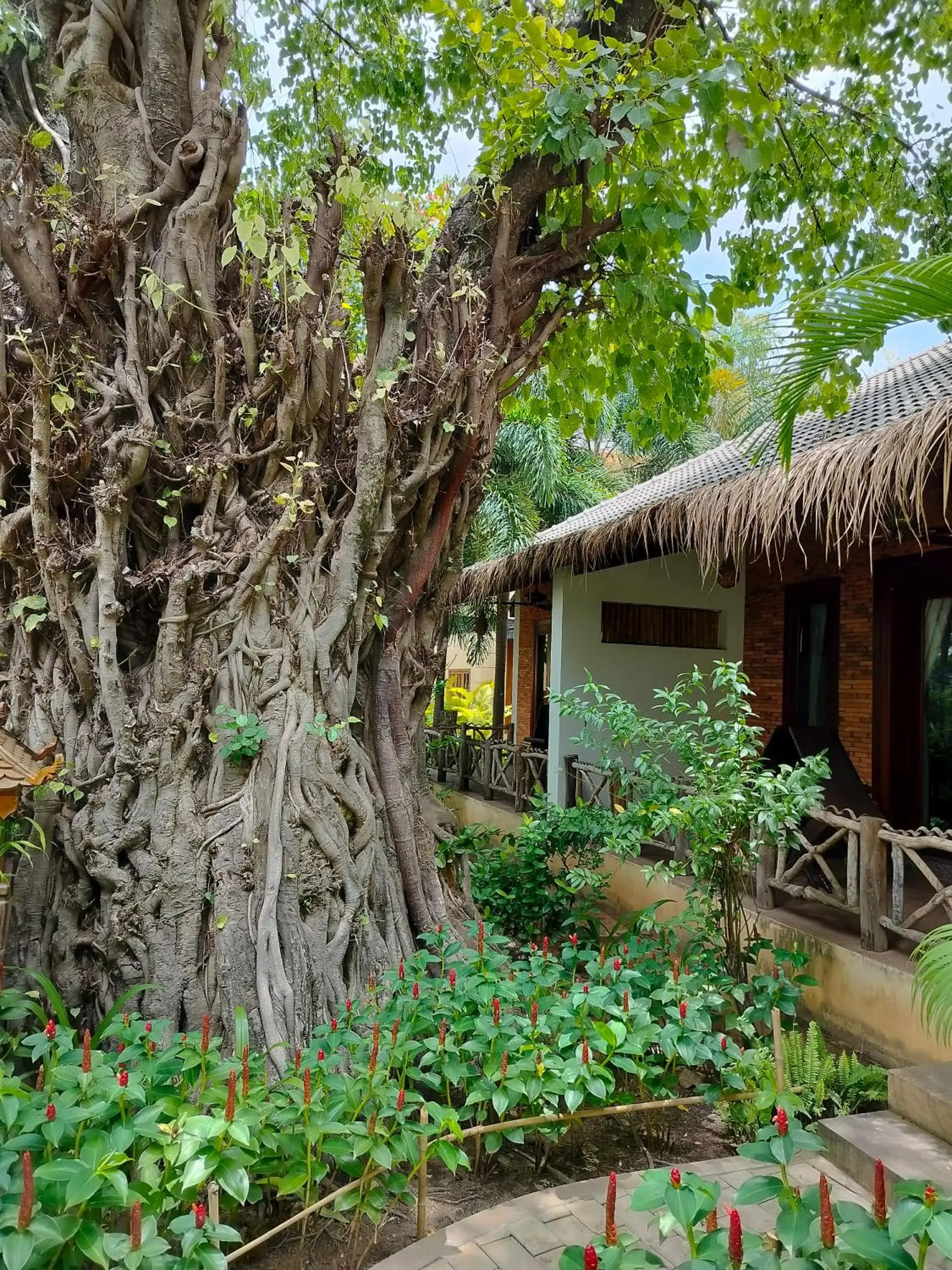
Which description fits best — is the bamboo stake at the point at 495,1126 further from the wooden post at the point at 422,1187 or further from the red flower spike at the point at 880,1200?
the red flower spike at the point at 880,1200

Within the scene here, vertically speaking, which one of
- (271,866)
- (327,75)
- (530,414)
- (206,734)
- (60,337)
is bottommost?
(271,866)

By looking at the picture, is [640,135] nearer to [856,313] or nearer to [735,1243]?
[856,313]

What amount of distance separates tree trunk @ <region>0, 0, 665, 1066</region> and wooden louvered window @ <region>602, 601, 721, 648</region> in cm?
471

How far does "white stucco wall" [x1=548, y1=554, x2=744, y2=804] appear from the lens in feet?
26.8

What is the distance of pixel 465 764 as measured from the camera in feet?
33.2

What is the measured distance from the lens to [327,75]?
5.72m

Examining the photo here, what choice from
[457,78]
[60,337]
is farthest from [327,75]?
[60,337]

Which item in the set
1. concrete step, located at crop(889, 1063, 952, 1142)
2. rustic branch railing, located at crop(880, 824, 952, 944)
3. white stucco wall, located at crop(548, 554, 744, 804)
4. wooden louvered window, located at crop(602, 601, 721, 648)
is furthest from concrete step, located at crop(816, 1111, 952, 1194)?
wooden louvered window, located at crop(602, 601, 721, 648)

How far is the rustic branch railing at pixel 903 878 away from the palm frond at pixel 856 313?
2.24 meters

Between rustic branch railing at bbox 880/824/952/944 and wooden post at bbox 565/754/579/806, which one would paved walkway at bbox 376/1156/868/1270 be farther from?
wooden post at bbox 565/754/579/806

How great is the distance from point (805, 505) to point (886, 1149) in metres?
3.12

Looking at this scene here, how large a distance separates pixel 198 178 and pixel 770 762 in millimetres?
5057

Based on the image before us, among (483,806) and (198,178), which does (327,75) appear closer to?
(198,178)

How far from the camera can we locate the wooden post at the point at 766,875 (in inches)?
194
